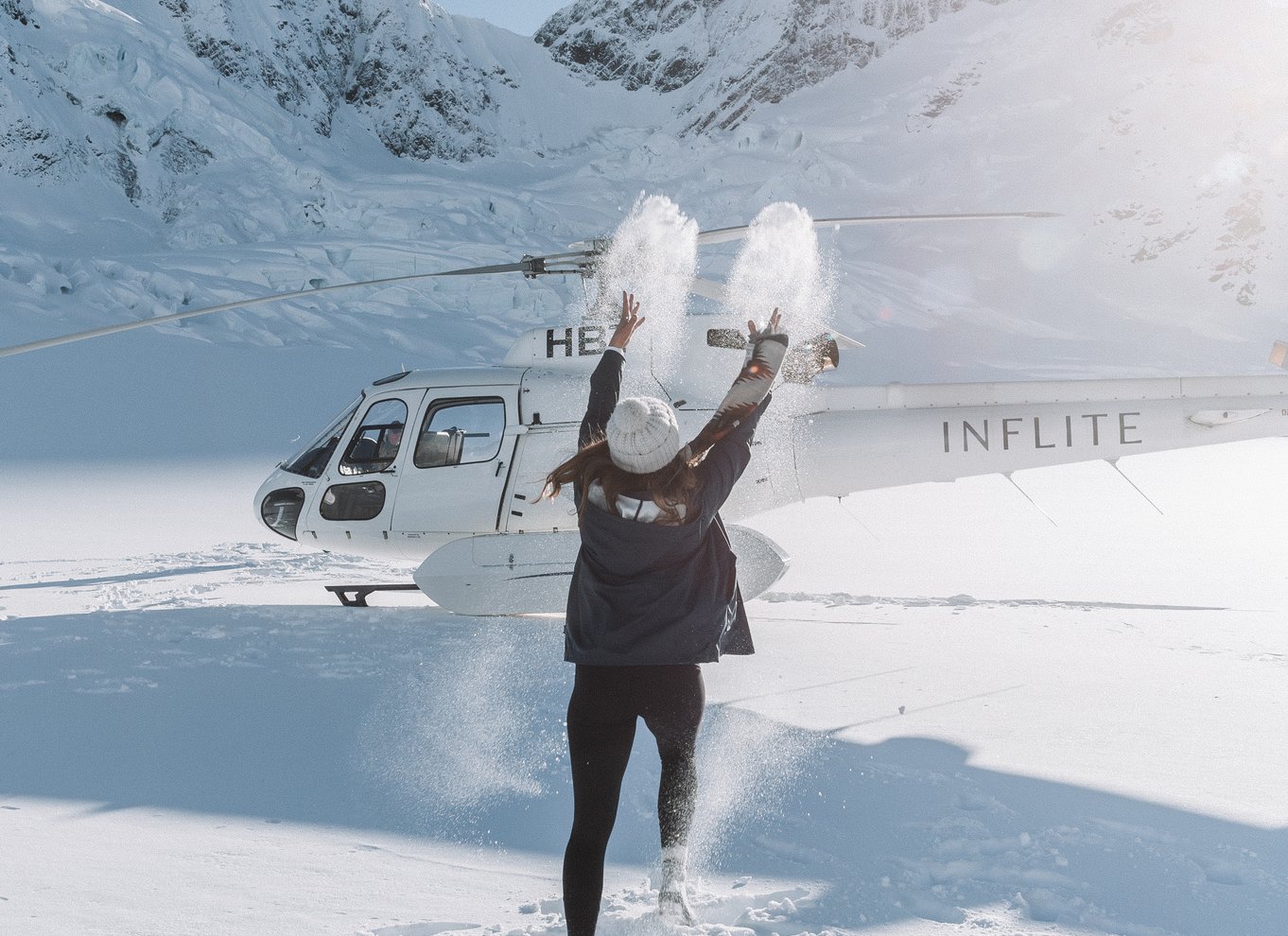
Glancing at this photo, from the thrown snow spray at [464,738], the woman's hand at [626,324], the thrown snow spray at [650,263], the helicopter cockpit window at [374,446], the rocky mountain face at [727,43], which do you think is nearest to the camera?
the woman's hand at [626,324]

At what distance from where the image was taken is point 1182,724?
363 cm

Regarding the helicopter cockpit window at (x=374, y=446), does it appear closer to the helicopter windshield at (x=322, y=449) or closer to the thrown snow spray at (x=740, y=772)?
the helicopter windshield at (x=322, y=449)

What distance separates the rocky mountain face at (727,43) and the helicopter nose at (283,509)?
75290mm

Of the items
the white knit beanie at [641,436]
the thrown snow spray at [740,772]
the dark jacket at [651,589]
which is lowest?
the thrown snow spray at [740,772]

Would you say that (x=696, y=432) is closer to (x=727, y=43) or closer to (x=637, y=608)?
(x=637, y=608)

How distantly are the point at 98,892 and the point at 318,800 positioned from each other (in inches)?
28.9

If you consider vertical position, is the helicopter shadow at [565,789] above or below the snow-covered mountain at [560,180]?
below

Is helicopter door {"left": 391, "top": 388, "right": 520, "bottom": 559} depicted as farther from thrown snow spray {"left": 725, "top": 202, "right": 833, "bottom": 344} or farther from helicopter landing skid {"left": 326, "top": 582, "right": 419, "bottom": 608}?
thrown snow spray {"left": 725, "top": 202, "right": 833, "bottom": 344}

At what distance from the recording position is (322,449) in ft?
20.5

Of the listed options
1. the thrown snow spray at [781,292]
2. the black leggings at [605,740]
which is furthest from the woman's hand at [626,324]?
the thrown snow spray at [781,292]

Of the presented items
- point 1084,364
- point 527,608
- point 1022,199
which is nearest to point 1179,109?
point 1022,199

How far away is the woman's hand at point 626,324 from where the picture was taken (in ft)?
8.50

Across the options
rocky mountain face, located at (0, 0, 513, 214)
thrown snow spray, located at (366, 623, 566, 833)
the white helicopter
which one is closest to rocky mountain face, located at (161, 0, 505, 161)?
rocky mountain face, located at (0, 0, 513, 214)

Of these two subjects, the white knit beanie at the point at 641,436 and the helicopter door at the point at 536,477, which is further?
the helicopter door at the point at 536,477
